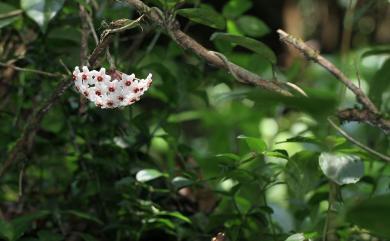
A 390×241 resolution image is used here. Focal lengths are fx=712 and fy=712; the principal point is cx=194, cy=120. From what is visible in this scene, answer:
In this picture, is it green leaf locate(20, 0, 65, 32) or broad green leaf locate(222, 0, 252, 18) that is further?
broad green leaf locate(222, 0, 252, 18)

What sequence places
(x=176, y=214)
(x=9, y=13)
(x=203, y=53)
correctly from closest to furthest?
(x=203, y=53)
(x=176, y=214)
(x=9, y=13)

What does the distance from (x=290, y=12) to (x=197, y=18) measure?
2.36 meters

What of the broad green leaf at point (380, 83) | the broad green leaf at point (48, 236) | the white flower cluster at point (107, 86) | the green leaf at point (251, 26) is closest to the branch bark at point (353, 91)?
the broad green leaf at point (380, 83)

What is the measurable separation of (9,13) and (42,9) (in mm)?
109

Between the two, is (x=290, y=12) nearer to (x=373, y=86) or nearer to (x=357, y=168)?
(x=373, y=86)

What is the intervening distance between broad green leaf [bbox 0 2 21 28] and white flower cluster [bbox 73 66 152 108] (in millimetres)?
314

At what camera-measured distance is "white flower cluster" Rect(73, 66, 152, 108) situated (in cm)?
103

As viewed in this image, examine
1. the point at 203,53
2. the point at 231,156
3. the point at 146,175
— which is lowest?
the point at 146,175

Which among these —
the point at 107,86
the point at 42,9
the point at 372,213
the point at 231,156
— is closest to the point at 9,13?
the point at 42,9

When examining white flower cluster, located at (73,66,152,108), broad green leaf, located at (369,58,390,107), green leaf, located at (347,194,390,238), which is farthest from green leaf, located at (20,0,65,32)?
green leaf, located at (347,194,390,238)

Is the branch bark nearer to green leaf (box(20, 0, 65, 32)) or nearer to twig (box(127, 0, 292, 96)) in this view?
twig (box(127, 0, 292, 96))

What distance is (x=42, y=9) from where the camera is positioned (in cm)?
126

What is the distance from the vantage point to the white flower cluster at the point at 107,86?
3.38 feet

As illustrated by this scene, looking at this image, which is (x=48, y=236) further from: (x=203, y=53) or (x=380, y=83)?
(x=380, y=83)
